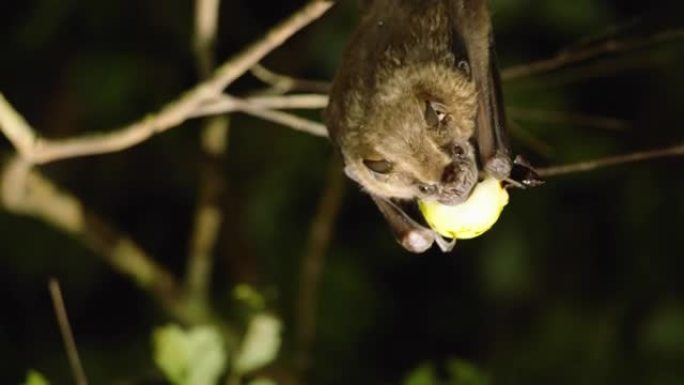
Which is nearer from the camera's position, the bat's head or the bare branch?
the bat's head

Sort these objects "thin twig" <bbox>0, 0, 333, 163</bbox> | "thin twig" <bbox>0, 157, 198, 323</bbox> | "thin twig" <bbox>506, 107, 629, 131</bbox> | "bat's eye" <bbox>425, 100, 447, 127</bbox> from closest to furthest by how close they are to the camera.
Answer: "thin twig" <bbox>0, 0, 333, 163</bbox>
"bat's eye" <bbox>425, 100, 447, 127</bbox>
"thin twig" <bbox>506, 107, 629, 131</bbox>
"thin twig" <bbox>0, 157, 198, 323</bbox>

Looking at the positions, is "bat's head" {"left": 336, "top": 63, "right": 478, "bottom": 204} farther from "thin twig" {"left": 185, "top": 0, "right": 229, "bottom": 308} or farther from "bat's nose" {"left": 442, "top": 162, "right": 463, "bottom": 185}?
"thin twig" {"left": 185, "top": 0, "right": 229, "bottom": 308}

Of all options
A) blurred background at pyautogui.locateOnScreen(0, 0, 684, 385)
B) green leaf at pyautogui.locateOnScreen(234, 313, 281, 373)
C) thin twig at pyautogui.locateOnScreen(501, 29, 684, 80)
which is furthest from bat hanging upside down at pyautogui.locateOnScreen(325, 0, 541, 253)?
blurred background at pyautogui.locateOnScreen(0, 0, 684, 385)

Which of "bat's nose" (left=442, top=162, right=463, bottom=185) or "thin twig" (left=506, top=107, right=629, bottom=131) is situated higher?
"thin twig" (left=506, top=107, right=629, bottom=131)

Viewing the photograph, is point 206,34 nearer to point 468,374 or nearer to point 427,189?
point 427,189

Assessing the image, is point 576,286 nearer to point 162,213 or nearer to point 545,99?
point 545,99

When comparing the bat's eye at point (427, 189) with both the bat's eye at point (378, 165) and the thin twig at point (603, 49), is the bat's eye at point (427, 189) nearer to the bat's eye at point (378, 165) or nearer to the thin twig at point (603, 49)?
the bat's eye at point (378, 165)

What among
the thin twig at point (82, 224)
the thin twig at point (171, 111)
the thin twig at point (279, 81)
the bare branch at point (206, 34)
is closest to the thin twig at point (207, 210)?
the thin twig at point (82, 224)
